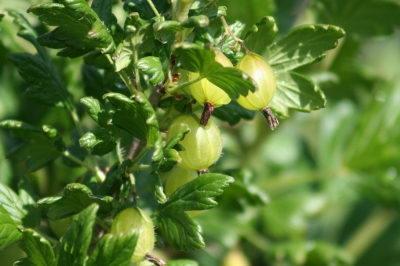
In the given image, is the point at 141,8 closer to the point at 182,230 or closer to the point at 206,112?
the point at 206,112

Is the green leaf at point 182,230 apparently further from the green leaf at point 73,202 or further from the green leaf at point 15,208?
the green leaf at point 15,208

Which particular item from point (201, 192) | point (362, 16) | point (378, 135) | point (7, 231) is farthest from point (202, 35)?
point (378, 135)

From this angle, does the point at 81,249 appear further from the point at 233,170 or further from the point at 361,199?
the point at 361,199

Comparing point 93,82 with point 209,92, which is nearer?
point 209,92

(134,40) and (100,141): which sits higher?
(134,40)

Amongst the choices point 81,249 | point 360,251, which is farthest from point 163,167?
point 360,251
